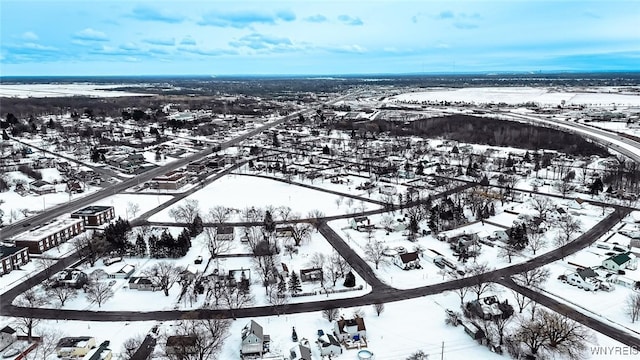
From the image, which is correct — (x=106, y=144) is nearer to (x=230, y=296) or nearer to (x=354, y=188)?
(x=354, y=188)

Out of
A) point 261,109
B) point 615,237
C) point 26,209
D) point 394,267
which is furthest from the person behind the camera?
point 261,109

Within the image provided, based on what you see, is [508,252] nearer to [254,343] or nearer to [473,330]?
[473,330]

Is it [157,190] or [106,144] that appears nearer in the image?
[157,190]

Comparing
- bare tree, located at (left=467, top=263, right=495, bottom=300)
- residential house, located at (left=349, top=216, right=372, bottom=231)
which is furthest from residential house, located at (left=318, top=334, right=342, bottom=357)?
residential house, located at (left=349, top=216, right=372, bottom=231)

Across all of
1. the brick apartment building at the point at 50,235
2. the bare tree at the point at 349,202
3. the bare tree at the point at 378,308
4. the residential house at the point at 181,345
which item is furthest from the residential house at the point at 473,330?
the brick apartment building at the point at 50,235

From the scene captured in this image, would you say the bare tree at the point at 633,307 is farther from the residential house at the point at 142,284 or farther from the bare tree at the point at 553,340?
the residential house at the point at 142,284

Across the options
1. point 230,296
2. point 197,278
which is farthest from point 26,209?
point 230,296

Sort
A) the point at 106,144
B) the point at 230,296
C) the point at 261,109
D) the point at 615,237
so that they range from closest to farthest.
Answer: the point at 230,296, the point at 615,237, the point at 106,144, the point at 261,109

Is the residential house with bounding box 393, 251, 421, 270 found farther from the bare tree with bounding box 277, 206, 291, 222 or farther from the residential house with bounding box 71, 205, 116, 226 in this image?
the residential house with bounding box 71, 205, 116, 226
